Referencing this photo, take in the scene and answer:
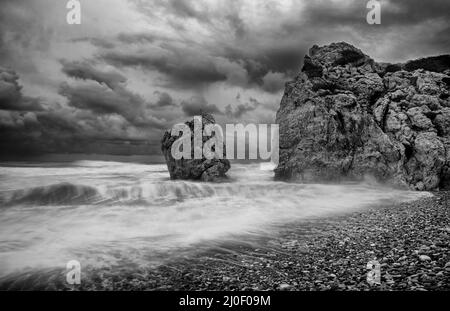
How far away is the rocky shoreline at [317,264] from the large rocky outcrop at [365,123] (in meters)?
13.2

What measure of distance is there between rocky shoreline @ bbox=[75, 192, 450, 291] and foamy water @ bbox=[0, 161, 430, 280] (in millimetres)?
1143

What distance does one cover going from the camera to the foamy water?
27.7ft

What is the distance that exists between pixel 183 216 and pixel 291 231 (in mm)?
5690

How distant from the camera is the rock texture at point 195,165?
80.9 ft

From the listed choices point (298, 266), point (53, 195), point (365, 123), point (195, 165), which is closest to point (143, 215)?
point (53, 195)

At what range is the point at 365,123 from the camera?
23000 millimetres

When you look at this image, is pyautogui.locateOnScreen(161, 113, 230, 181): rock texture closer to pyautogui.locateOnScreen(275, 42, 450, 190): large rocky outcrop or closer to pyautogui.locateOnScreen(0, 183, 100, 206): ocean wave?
pyautogui.locateOnScreen(275, 42, 450, 190): large rocky outcrop

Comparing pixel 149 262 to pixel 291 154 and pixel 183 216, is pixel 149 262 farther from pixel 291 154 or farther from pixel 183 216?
pixel 291 154

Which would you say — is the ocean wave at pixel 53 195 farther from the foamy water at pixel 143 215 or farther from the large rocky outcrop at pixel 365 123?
the large rocky outcrop at pixel 365 123

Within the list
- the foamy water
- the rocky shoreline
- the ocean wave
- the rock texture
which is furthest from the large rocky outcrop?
the ocean wave

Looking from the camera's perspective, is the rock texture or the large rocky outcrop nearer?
the large rocky outcrop

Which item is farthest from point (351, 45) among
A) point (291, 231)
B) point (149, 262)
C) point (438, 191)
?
point (149, 262)

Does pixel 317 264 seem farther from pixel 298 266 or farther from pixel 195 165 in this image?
pixel 195 165

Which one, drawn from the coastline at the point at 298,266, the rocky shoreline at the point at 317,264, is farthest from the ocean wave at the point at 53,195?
the rocky shoreline at the point at 317,264
